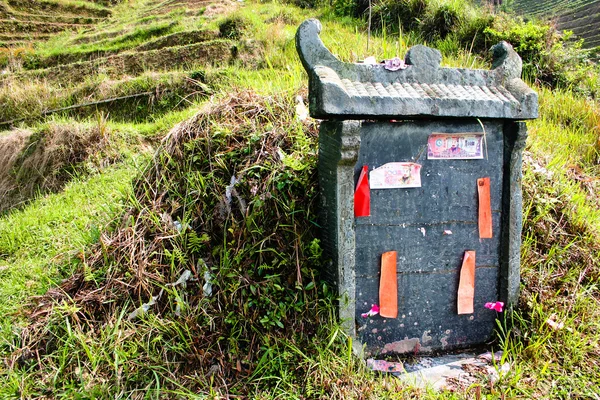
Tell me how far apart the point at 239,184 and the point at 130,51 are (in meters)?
7.96

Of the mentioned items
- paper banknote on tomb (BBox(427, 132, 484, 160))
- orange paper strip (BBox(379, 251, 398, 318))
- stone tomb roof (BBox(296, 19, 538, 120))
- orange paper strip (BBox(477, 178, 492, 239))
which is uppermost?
stone tomb roof (BBox(296, 19, 538, 120))

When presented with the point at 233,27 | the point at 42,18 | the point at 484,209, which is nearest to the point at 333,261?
the point at 484,209

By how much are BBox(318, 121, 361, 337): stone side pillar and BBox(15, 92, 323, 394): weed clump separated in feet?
0.46

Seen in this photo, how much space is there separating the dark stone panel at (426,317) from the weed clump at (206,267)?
0.35 meters

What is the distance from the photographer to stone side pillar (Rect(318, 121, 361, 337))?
2266 mm

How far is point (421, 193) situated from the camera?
8.20 ft

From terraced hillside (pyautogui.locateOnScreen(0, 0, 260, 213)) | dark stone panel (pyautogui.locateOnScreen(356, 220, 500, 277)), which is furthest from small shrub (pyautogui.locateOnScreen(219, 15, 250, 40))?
dark stone panel (pyautogui.locateOnScreen(356, 220, 500, 277))

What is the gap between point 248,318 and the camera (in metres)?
2.38

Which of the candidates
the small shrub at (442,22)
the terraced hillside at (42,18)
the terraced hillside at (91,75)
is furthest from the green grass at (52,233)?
the terraced hillside at (42,18)

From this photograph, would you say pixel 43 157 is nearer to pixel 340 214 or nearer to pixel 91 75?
pixel 91 75

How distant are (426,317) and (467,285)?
1.04 ft

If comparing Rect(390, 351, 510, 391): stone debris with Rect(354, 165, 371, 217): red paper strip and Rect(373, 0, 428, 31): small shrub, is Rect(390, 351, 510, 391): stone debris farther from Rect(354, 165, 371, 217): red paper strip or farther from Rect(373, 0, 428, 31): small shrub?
Rect(373, 0, 428, 31): small shrub

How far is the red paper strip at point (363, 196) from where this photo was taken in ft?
7.82

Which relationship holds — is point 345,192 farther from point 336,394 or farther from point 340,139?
point 336,394
